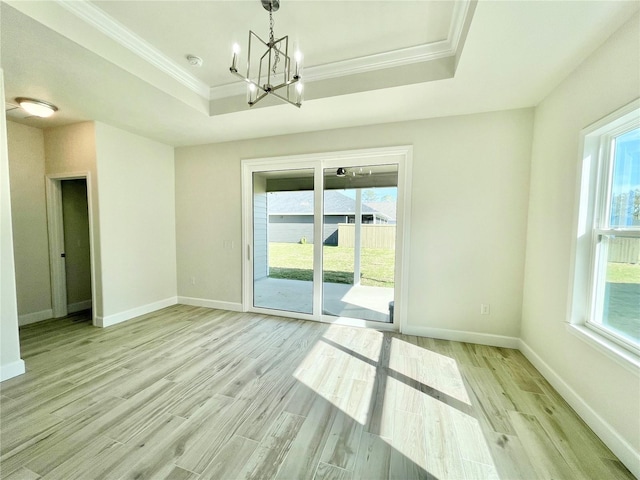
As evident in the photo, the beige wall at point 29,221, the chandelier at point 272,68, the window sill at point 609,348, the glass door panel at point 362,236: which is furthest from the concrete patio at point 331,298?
the beige wall at point 29,221

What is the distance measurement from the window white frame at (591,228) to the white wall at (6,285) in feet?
15.3

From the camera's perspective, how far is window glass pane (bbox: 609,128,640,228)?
1.59 meters

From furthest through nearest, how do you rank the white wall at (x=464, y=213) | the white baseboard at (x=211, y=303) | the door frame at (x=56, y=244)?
1. the white baseboard at (x=211, y=303)
2. the door frame at (x=56, y=244)
3. the white wall at (x=464, y=213)

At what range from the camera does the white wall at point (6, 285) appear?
2.15 meters

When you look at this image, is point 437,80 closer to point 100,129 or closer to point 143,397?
point 143,397

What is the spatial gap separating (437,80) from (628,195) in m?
1.59

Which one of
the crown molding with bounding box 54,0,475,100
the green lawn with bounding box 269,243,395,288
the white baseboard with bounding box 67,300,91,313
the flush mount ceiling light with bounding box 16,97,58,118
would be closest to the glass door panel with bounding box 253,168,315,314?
the green lawn with bounding box 269,243,395,288

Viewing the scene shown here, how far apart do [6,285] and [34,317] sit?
186cm

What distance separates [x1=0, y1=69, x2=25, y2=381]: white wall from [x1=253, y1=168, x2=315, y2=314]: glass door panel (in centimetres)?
242

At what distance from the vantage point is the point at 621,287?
1.67 metres

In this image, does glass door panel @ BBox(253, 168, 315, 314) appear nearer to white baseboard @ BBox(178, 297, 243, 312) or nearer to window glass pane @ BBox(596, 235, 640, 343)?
white baseboard @ BBox(178, 297, 243, 312)

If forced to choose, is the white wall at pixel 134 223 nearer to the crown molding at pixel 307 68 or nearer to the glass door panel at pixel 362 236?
the crown molding at pixel 307 68

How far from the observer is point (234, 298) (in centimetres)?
396

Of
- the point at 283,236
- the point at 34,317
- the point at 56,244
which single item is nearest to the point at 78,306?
the point at 34,317
